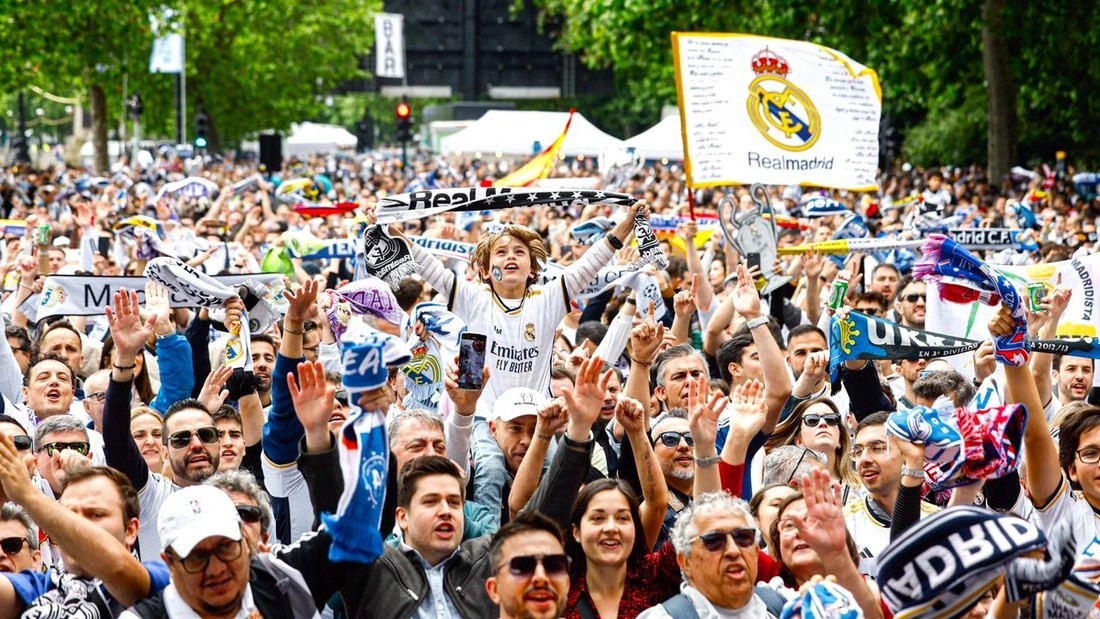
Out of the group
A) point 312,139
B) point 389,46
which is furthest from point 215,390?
point 312,139

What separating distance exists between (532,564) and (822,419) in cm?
263

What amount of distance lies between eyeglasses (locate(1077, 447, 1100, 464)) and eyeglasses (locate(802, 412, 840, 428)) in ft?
4.28

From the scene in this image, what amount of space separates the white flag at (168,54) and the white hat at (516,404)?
114ft

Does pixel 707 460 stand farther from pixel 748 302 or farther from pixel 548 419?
pixel 748 302

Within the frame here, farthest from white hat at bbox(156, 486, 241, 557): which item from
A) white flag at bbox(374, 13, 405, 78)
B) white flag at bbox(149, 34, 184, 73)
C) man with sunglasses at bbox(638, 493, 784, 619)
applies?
white flag at bbox(374, 13, 405, 78)

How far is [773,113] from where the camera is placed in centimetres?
1214

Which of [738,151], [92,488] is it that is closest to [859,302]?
[738,151]

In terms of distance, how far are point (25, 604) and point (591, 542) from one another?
5.91ft

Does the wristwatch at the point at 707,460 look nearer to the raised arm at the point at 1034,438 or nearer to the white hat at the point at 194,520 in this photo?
the raised arm at the point at 1034,438

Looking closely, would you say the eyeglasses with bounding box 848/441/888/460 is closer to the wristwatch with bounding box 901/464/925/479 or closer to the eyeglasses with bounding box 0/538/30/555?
the wristwatch with bounding box 901/464/925/479

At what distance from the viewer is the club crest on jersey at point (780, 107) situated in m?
12.1

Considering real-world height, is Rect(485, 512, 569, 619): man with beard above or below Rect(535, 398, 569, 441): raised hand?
below

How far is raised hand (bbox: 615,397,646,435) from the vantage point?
5648 mm

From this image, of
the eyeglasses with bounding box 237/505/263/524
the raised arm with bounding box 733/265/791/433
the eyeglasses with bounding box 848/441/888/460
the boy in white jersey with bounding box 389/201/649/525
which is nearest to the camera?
the eyeglasses with bounding box 237/505/263/524
